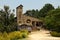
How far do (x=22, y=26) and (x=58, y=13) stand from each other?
16757mm

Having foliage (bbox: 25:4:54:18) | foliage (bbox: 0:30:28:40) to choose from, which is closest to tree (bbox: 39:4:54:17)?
foliage (bbox: 25:4:54:18)

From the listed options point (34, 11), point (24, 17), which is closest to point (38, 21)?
point (24, 17)

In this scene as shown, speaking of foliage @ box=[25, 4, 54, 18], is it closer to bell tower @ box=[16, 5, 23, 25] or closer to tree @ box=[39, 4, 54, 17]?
tree @ box=[39, 4, 54, 17]

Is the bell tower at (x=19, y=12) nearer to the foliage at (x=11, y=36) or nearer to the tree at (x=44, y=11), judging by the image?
the tree at (x=44, y=11)

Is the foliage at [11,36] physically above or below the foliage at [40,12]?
below

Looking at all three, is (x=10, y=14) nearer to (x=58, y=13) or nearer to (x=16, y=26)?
(x=16, y=26)

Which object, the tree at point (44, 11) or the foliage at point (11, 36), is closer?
the foliage at point (11, 36)

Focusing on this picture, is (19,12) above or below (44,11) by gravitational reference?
below

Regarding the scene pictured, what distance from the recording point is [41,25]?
6931cm

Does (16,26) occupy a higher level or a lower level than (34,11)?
lower

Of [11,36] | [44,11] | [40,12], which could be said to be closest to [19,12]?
[44,11]

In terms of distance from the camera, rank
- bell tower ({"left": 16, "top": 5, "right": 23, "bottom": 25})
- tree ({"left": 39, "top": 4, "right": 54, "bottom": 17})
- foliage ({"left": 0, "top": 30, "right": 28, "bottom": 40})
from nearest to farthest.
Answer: foliage ({"left": 0, "top": 30, "right": 28, "bottom": 40}), bell tower ({"left": 16, "top": 5, "right": 23, "bottom": 25}), tree ({"left": 39, "top": 4, "right": 54, "bottom": 17})

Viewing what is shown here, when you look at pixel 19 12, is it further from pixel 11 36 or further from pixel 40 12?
pixel 11 36

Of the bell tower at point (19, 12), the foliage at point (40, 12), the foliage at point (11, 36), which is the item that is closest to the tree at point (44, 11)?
the foliage at point (40, 12)
